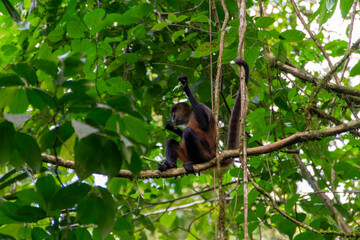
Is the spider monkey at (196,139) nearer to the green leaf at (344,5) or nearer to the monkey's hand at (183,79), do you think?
the monkey's hand at (183,79)

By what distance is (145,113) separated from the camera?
8.48ft

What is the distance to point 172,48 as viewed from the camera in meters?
6.79

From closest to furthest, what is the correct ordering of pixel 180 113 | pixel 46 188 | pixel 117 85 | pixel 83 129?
pixel 83 129
pixel 46 188
pixel 117 85
pixel 180 113

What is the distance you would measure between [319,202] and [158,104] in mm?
3194

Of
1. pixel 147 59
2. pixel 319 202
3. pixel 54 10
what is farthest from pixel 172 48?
pixel 319 202

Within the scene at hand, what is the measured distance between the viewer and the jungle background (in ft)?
6.72

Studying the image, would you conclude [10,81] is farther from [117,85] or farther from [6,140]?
[117,85]

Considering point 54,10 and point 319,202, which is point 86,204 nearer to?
point 319,202

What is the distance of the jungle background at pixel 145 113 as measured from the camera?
6.72ft

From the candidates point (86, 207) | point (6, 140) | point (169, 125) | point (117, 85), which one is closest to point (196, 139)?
point (169, 125)

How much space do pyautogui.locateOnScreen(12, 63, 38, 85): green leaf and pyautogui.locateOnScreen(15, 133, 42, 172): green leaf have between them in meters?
0.33

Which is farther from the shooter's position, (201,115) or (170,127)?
(170,127)

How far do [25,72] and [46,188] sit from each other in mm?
667

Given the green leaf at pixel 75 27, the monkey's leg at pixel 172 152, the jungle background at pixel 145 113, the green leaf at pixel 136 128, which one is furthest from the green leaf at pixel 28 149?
the monkey's leg at pixel 172 152
